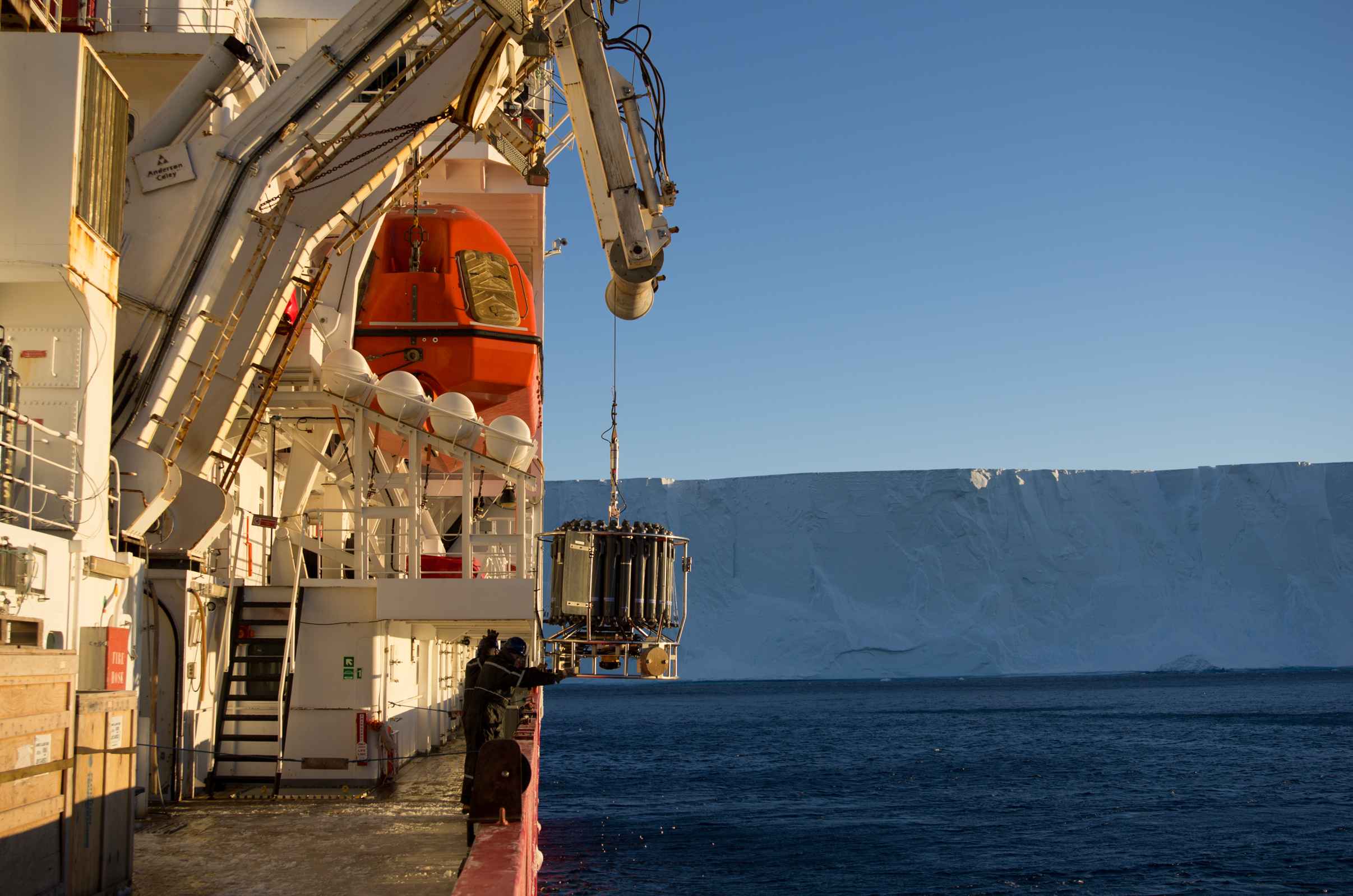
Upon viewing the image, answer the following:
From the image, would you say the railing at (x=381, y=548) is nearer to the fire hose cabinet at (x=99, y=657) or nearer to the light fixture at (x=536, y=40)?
the fire hose cabinet at (x=99, y=657)

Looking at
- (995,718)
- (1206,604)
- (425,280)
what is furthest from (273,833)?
(1206,604)

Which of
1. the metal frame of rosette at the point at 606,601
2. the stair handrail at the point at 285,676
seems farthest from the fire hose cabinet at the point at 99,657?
the metal frame of rosette at the point at 606,601

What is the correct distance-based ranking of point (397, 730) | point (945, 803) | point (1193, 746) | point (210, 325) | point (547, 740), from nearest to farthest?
1. point (210, 325)
2. point (397, 730)
3. point (945, 803)
4. point (1193, 746)
5. point (547, 740)

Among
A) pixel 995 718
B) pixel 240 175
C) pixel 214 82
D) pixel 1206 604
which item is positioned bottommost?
pixel 995 718

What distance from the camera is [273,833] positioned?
7.35 metres

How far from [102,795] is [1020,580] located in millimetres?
61836

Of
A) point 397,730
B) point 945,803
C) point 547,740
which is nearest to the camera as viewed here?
point 397,730

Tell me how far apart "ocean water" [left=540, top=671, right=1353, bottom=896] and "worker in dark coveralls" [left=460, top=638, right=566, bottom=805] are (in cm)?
1008

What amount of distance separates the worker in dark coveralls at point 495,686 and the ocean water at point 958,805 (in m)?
10.1

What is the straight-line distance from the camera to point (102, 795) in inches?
212

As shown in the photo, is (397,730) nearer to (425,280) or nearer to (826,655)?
(425,280)

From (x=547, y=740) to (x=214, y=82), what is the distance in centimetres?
3679

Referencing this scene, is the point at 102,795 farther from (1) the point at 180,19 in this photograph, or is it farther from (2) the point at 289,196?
(1) the point at 180,19

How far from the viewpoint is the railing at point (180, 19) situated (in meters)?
10.2
